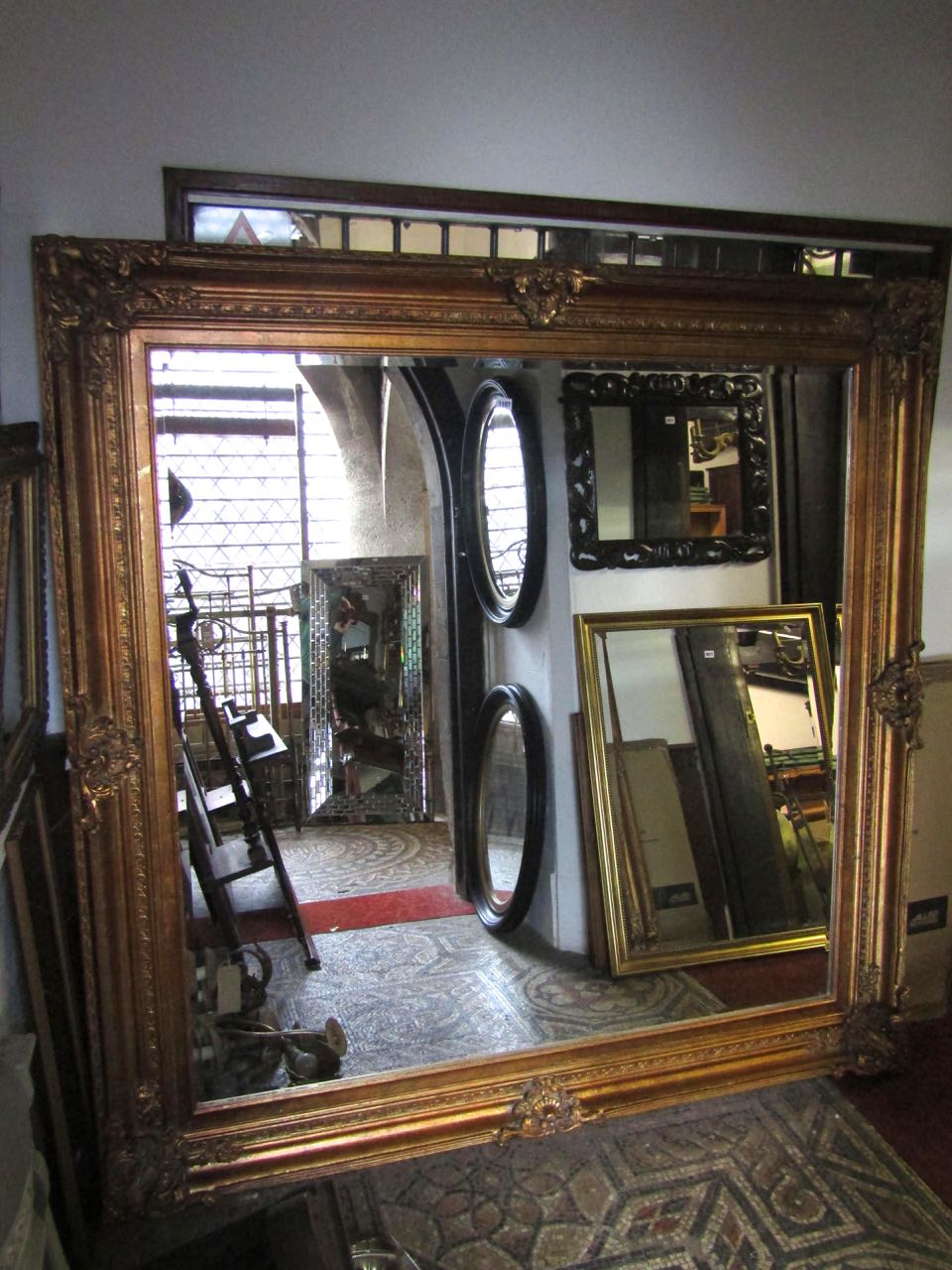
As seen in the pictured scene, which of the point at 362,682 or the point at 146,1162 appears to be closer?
the point at 146,1162

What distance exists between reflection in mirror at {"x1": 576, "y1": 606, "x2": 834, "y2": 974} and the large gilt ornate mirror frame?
66 millimetres

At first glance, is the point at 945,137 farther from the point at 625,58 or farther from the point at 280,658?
the point at 280,658

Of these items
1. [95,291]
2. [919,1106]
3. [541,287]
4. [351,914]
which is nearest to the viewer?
[95,291]

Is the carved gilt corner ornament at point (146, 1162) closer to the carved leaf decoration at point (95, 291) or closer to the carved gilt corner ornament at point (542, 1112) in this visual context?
the carved gilt corner ornament at point (542, 1112)

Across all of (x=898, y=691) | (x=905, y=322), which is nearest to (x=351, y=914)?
(x=898, y=691)

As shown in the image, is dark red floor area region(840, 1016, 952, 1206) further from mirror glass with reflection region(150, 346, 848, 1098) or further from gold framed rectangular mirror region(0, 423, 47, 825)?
gold framed rectangular mirror region(0, 423, 47, 825)

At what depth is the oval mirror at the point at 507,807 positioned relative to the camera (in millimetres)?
1444

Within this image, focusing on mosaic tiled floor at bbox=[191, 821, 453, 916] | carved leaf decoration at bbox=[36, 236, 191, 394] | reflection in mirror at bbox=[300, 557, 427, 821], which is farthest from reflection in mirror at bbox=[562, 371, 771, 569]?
carved leaf decoration at bbox=[36, 236, 191, 394]

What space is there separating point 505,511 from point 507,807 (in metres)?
0.51

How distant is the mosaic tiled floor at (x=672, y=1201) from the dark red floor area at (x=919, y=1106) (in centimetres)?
3

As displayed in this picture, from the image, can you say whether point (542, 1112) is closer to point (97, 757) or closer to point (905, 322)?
point (97, 757)

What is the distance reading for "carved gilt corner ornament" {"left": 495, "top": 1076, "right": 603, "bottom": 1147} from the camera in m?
1.38

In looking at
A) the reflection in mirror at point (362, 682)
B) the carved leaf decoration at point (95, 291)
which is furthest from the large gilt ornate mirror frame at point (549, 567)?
the reflection in mirror at point (362, 682)

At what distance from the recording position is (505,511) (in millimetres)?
1434
